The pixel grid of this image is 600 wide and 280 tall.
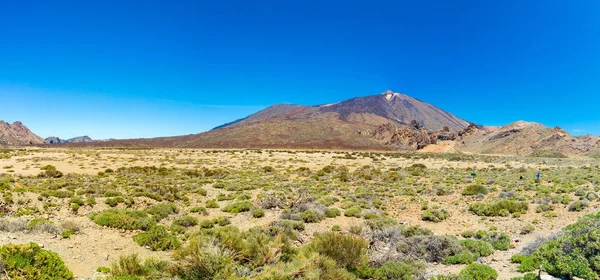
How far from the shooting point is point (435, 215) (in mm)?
13758

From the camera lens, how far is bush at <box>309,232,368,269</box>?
24.1ft

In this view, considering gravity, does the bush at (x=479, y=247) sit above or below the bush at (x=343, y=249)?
below

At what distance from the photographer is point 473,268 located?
7.04 metres

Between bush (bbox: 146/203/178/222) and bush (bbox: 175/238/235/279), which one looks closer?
bush (bbox: 175/238/235/279)

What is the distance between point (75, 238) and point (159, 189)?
939cm

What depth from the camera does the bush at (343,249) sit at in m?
7.36

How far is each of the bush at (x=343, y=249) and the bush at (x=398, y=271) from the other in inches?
20.0

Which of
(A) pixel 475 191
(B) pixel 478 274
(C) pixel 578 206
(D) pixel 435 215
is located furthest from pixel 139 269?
(A) pixel 475 191

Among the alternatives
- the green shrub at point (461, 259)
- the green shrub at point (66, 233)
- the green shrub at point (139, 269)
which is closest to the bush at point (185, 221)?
the green shrub at point (66, 233)

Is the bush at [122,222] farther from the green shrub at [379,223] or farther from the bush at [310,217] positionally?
the green shrub at [379,223]

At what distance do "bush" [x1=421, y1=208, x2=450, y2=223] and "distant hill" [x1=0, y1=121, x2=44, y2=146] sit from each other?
171464 millimetres

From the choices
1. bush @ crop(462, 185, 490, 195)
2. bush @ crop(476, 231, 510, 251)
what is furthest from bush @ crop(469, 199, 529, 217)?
bush @ crop(462, 185, 490, 195)

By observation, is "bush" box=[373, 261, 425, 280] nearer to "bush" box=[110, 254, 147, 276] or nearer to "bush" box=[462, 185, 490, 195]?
"bush" box=[110, 254, 147, 276]

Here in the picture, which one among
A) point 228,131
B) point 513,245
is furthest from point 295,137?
point 513,245
